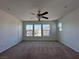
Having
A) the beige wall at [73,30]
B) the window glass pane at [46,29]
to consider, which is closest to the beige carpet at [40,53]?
the beige wall at [73,30]

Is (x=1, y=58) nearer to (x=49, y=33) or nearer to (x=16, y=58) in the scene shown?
(x=16, y=58)

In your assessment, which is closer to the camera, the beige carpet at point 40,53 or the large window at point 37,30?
the beige carpet at point 40,53

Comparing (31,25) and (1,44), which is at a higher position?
(31,25)

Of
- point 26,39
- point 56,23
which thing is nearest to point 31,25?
point 26,39

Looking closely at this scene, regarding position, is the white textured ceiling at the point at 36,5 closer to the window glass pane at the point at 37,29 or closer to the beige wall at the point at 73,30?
the beige wall at the point at 73,30

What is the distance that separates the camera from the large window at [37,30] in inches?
553

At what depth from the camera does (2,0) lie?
4836 millimetres

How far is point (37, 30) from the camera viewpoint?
1416 cm

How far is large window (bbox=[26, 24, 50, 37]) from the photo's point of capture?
14.0 meters

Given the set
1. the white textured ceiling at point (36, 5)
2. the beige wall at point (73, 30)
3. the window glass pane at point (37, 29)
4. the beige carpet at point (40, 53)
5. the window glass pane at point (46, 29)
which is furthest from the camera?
the window glass pane at point (37, 29)

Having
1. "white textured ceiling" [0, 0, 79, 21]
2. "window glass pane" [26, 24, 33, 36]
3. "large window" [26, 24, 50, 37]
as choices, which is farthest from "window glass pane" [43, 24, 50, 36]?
"white textured ceiling" [0, 0, 79, 21]

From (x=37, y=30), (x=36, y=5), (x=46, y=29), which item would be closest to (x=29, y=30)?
(x=37, y=30)

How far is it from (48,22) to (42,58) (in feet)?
28.5

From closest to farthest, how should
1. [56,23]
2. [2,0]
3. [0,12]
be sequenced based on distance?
[2,0] < [0,12] < [56,23]
